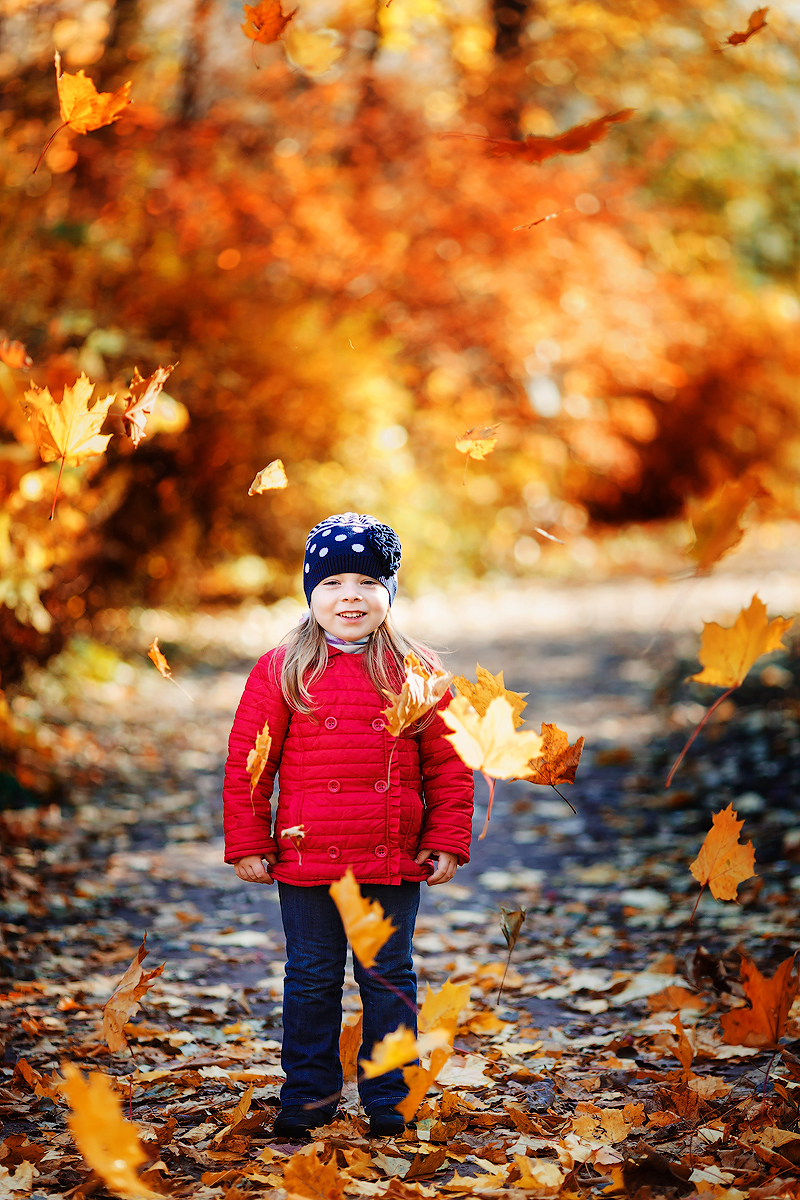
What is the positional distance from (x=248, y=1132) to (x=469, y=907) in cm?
178

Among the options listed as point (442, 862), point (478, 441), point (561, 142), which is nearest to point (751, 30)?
point (561, 142)

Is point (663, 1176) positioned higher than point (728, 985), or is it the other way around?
point (663, 1176)

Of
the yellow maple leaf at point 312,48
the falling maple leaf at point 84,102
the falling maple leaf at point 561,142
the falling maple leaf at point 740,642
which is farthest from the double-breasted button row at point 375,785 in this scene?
the yellow maple leaf at point 312,48

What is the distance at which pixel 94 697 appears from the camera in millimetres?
6406

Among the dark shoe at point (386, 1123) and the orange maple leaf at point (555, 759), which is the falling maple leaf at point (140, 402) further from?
the dark shoe at point (386, 1123)

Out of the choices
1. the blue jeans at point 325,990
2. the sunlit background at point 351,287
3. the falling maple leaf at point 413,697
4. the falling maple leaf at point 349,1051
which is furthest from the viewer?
the sunlit background at point 351,287

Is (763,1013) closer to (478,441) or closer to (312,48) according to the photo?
(478,441)

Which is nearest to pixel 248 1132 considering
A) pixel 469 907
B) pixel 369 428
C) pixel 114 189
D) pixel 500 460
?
pixel 469 907

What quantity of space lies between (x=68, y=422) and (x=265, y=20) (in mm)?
894

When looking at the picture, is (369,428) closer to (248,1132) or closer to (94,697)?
(94,697)

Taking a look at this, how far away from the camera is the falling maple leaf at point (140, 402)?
90.3 inches

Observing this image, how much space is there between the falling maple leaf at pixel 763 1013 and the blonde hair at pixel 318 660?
2.74 feet

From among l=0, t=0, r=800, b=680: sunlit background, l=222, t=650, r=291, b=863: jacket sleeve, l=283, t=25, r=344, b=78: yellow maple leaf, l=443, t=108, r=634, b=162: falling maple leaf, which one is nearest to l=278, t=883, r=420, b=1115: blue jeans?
l=222, t=650, r=291, b=863: jacket sleeve

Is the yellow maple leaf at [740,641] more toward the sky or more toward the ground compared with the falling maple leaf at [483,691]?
more toward the sky
